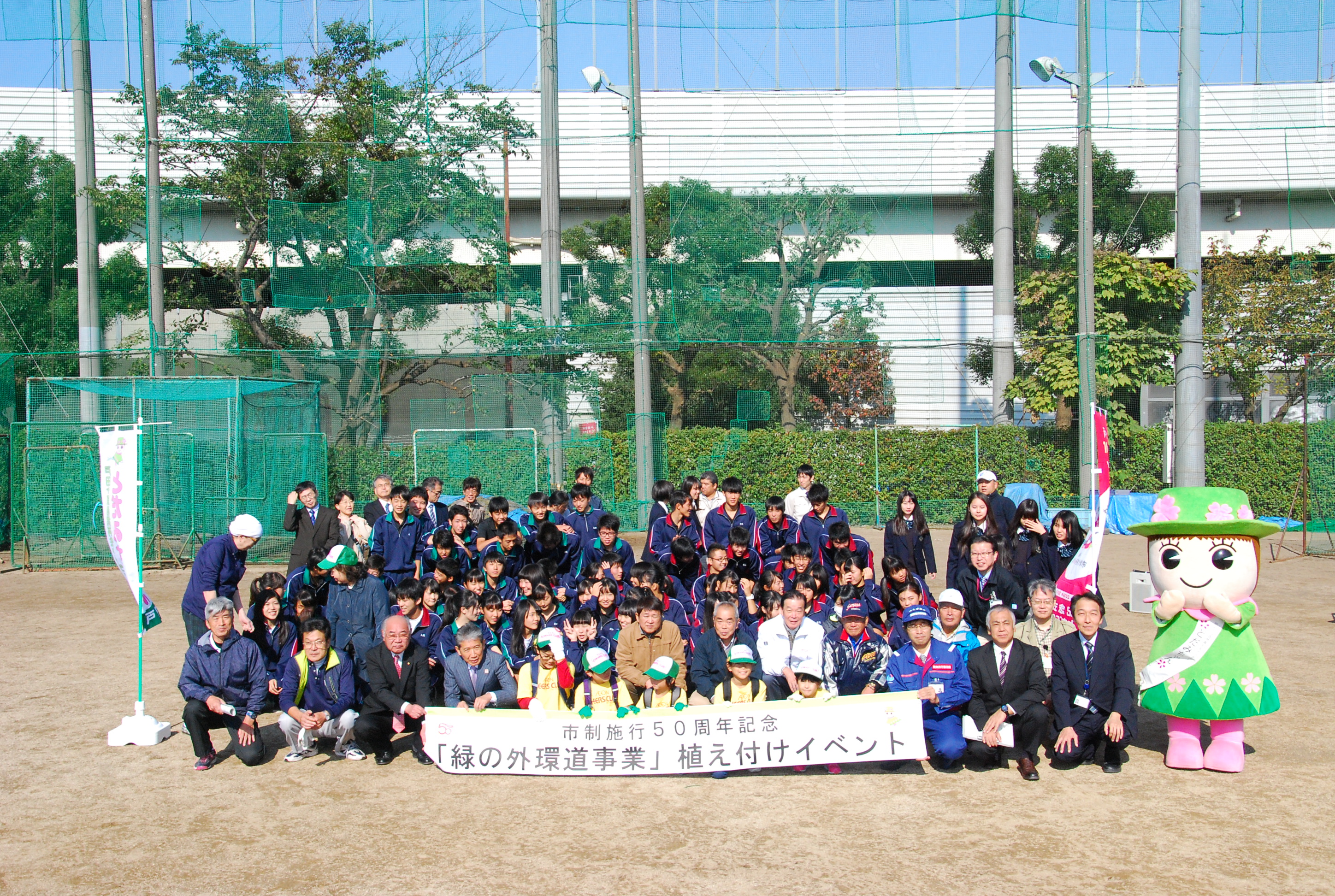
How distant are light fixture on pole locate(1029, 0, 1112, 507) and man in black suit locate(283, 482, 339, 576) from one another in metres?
12.1

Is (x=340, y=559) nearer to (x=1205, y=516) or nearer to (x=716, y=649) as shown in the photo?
(x=716, y=649)

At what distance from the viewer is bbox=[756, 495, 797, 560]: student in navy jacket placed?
28.4ft

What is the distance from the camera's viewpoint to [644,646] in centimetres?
640

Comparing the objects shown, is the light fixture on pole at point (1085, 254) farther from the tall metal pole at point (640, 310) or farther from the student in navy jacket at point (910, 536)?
the student in navy jacket at point (910, 536)

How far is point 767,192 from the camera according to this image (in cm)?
1669

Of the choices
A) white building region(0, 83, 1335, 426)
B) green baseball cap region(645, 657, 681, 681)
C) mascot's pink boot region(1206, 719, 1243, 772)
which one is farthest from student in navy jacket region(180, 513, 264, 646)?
Result: white building region(0, 83, 1335, 426)

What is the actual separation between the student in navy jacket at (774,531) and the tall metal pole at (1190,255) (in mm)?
10826

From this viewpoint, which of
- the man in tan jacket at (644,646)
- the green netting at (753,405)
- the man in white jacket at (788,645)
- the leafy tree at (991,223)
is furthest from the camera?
the leafy tree at (991,223)

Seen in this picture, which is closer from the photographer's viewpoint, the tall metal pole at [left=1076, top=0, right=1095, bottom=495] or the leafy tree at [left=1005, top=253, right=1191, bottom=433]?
the tall metal pole at [left=1076, top=0, right=1095, bottom=495]

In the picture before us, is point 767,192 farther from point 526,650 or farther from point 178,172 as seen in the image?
point 526,650

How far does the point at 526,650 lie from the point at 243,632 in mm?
1812

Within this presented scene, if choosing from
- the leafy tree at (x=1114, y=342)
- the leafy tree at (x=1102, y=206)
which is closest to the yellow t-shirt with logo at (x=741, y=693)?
the leafy tree at (x=1114, y=342)

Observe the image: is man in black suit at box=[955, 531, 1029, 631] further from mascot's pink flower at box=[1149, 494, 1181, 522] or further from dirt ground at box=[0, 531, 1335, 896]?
mascot's pink flower at box=[1149, 494, 1181, 522]

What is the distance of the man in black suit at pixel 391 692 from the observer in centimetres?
601
